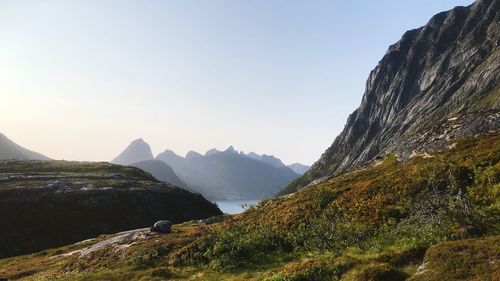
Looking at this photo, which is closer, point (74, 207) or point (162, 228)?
point (162, 228)

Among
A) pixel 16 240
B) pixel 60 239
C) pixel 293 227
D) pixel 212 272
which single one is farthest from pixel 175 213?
pixel 212 272

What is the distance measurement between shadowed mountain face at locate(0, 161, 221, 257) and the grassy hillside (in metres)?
39.3

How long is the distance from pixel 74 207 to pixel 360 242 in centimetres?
8942

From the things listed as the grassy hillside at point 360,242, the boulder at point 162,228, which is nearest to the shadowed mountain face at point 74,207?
the grassy hillside at point 360,242

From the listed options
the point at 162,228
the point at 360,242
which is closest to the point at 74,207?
the point at 162,228

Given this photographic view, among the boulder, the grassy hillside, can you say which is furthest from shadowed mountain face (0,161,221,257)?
the boulder

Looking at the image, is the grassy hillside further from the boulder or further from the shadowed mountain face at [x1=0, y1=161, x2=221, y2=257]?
the shadowed mountain face at [x1=0, y1=161, x2=221, y2=257]

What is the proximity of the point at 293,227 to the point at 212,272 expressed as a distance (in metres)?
13.1

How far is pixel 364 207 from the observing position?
Result: 4025cm

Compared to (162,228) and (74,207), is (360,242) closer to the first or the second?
(162,228)

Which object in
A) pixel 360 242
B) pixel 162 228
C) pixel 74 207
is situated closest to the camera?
pixel 360 242

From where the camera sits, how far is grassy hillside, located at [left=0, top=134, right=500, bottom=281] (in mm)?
19188

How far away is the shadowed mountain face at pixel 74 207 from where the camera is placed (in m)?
88.1

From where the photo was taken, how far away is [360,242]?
28406 millimetres
